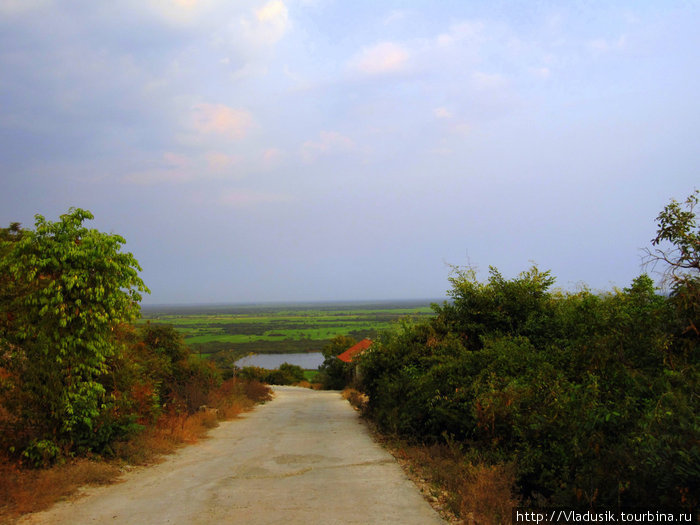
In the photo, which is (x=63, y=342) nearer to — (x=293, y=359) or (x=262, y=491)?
(x=262, y=491)

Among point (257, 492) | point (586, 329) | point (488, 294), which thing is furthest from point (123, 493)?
point (488, 294)

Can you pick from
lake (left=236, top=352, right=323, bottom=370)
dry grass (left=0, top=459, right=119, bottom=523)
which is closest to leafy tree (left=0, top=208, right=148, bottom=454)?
dry grass (left=0, top=459, right=119, bottom=523)

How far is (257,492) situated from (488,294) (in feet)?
29.9

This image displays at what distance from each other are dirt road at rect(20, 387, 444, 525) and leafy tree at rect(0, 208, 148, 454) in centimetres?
163

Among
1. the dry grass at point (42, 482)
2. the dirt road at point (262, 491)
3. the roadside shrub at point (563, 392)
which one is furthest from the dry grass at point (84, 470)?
the roadside shrub at point (563, 392)

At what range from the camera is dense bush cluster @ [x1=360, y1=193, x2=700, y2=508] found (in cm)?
493

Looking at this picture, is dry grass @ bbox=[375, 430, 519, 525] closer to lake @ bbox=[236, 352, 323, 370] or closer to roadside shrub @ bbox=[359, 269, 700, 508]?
roadside shrub @ bbox=[359, 269, 700, 508]

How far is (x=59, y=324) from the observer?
7809 millimetres

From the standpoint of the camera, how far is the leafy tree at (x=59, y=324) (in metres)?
7.78

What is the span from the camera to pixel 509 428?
25.3ft

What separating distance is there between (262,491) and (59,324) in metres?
4.47

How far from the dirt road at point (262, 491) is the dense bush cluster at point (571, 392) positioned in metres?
1.60

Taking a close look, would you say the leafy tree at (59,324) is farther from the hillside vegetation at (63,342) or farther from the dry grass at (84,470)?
the dry grass at (84,470)

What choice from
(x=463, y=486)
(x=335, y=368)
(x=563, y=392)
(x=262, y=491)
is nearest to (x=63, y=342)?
(x=262, y=491)
